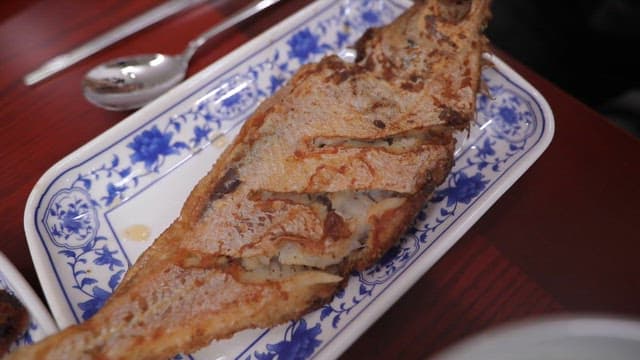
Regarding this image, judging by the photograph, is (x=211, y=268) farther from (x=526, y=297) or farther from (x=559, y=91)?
(x=559, y=91)

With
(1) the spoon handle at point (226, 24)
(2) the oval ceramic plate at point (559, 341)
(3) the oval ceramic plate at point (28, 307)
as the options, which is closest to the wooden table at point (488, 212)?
(1) the spoon handle at point (226, 24)

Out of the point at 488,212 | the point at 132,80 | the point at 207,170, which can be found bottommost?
the point at 488,212

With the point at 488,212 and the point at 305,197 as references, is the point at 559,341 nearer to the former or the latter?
the point at 305,197

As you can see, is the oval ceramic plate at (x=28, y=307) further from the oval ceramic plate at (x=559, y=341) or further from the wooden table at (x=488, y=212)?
the oval ceramic plate at (x=559, y=341)

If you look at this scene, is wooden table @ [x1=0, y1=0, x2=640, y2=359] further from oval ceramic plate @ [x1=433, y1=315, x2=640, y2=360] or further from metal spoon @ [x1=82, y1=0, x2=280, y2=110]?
oval ceramic plate @ [x1=433, y1=315, x2=640, y2=360]

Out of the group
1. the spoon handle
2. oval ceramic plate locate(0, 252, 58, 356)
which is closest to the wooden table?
the spoon handle

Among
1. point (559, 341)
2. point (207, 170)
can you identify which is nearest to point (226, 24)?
point (207, 170)
